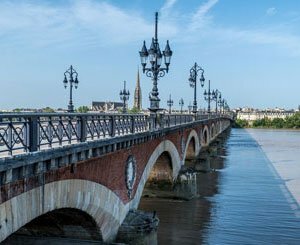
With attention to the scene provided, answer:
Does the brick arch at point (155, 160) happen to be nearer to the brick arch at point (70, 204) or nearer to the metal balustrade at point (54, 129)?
the brick arch at point (70, 204)

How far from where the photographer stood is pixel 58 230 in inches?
619

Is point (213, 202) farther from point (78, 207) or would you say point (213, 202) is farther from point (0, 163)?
point (0, 163)

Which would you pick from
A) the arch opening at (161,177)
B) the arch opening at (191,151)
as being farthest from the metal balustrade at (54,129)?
the arch opening at (191,151)

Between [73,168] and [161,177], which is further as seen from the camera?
[161,177]

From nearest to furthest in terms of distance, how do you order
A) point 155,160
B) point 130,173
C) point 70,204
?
point 70,204 < point 130,173 < point 155,160

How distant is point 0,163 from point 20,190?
1.19m

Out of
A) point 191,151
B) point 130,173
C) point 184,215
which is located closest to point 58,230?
point 130,173

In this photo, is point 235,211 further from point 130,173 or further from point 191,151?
point 191,151

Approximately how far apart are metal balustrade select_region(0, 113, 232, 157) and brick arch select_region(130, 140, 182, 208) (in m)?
2.36

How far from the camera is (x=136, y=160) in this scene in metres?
19.3

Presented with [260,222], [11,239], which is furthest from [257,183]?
[11,239]

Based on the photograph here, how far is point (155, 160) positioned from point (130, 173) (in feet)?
19.4

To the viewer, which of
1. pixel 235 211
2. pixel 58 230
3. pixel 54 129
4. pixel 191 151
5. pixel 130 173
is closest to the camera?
pixel 54 129

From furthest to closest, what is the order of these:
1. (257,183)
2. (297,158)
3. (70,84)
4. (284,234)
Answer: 1. (297,158)
2. (257,183)
3. (70,84)
4. (284,234)
